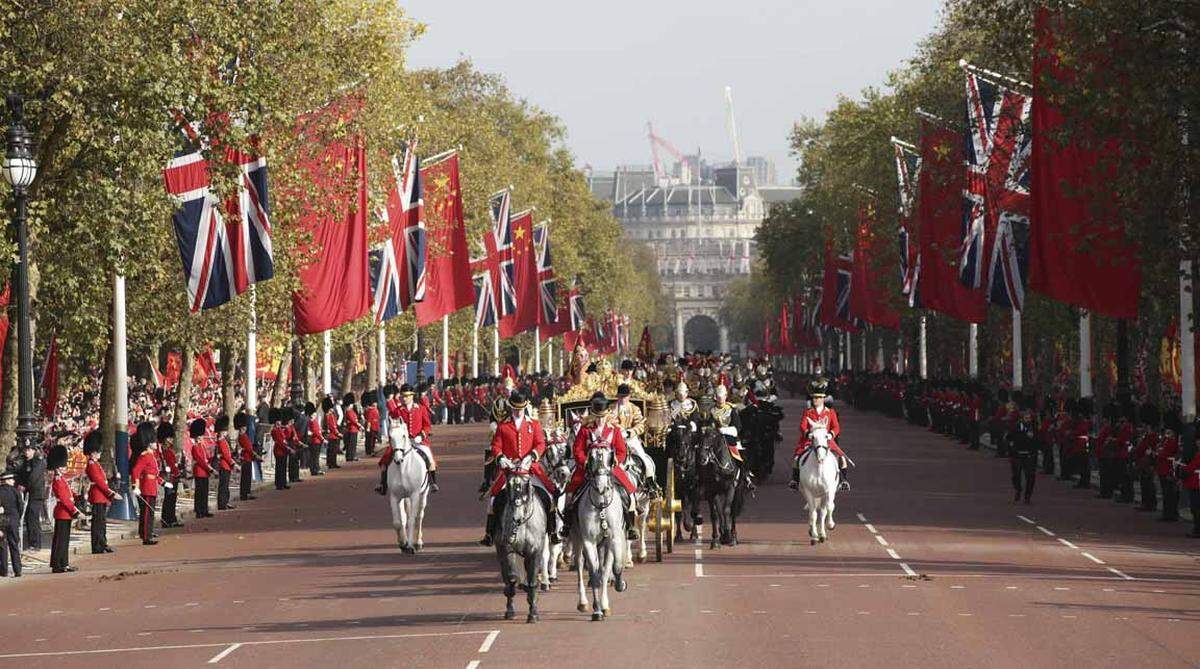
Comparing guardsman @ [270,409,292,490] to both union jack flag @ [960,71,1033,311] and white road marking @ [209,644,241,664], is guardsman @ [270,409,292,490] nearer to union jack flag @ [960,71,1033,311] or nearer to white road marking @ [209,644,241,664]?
union jack flag @ [960,71,1033,311]

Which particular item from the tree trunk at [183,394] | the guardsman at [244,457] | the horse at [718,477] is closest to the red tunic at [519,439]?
the horse at [718,477]

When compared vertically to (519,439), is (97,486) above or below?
below

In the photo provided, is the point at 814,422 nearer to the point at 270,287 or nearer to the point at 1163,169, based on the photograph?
the point at 1163,169

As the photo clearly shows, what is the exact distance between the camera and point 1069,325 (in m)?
57.2

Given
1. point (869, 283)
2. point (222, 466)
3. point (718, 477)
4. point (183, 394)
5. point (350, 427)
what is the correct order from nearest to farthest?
point (718, 477)
point (222, 466)
point (183, 394)
point (350, 427)
point (869, 283)

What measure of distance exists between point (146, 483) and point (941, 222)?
94.5ft

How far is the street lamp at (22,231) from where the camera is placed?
25344 mm

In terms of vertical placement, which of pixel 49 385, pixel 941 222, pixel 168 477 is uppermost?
pixel 941 222

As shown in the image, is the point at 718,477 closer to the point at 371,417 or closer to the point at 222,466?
the point at 222,466

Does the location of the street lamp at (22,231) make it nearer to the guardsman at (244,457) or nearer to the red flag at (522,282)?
the guardsman at (244,457)

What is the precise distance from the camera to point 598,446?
800 inches

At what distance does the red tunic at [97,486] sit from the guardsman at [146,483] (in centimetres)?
158

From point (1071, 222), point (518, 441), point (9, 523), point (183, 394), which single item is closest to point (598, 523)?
point (518, 441)

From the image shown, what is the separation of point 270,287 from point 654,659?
25818 millimetres
